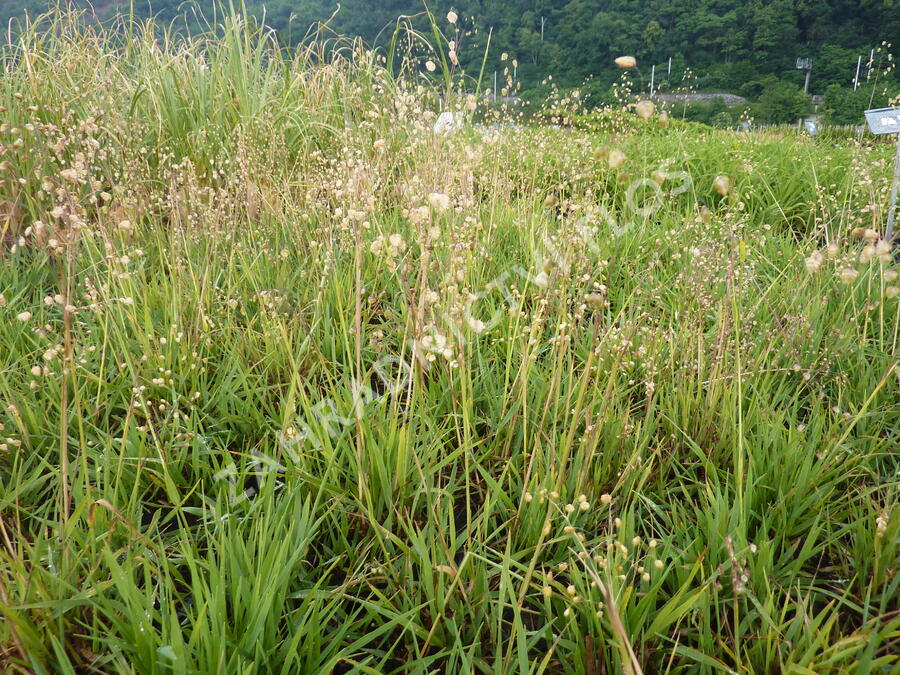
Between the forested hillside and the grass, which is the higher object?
the forested hillside

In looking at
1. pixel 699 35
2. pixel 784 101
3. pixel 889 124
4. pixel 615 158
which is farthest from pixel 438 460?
pixel 699 35

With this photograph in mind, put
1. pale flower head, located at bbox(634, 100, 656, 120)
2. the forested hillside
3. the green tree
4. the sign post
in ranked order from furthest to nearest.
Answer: the green tree
the forested hillside
the sign post
pale flower head, located at bbox(634, 100, 656, 120)

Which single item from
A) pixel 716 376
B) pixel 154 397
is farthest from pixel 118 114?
pixel 716 376

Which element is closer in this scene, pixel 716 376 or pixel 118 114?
pixel 716 376

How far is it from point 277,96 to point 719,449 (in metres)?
3.64

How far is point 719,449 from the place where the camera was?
1540mm

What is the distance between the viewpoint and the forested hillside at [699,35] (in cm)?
2314

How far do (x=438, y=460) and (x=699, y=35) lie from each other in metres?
48.9

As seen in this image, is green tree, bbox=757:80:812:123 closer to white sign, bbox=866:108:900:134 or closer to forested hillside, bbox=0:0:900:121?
forested hillside, bbox=0:0:900:121

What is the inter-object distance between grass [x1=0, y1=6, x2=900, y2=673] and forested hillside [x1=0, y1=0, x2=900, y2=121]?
20.3 meters

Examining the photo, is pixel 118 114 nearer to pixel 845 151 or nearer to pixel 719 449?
pixel 719 449

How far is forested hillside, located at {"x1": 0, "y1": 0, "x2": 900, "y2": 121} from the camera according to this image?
23141mm

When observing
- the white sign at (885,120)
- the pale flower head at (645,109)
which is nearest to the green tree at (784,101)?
the white sign at (885,120)

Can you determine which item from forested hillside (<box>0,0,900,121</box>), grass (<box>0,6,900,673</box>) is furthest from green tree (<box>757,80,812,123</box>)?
grass (<box>0,6,900,673</box>)
